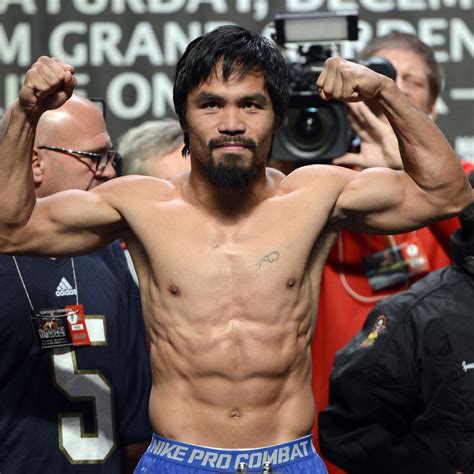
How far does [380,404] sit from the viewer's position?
291cm

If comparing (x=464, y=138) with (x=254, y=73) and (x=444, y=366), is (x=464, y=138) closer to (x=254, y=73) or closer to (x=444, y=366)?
(x=444, y=366)

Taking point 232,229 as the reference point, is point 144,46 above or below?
above

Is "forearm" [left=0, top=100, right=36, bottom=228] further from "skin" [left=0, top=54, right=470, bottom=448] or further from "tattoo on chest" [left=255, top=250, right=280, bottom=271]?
"tattoo on chest" [left=255, top=250, right=280, bottom=271]

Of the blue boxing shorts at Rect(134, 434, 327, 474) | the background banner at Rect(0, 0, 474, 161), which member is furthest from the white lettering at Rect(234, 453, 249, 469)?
the background banner at Rect(0, 0, 474, 161)

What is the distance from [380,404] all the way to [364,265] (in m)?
0.70

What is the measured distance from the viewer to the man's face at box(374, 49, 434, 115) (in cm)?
374

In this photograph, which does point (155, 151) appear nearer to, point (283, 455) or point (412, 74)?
point (412, 74)

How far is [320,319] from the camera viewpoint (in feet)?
11.4

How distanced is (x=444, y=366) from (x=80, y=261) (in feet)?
3.22

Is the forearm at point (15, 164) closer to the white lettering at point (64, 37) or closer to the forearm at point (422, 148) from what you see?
the forearm at point (422, 148)

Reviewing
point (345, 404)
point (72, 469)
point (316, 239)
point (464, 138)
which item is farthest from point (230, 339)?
point (464, 138)

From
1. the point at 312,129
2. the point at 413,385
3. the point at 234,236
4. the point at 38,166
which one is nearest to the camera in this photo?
the point at 234,236

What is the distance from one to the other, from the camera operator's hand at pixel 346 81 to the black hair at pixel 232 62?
139 millimetres

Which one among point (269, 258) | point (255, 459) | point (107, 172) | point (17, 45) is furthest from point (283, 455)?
point (17, 45)
